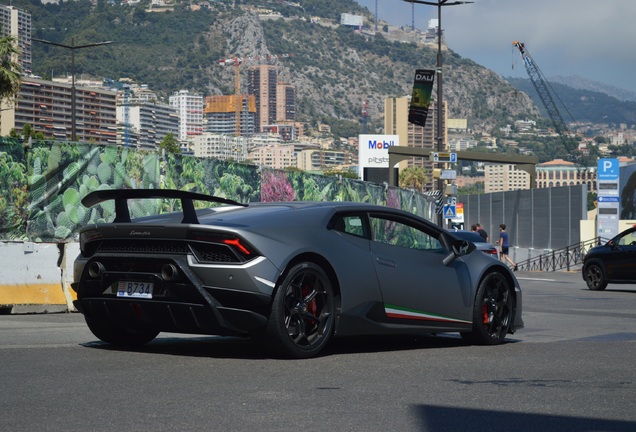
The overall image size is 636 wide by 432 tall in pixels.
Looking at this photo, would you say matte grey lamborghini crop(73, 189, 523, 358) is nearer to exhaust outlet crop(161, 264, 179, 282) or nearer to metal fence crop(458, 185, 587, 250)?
exhaust outlet crop(161, 264, 179, 282)

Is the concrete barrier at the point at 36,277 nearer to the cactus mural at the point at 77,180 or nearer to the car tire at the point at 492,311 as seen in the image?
the cactus mural at the point at 77,180

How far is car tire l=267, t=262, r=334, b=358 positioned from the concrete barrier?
6.73 meters

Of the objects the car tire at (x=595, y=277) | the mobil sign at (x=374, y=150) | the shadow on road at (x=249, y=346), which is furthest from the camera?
the mobil sign at (x=374, y=150)

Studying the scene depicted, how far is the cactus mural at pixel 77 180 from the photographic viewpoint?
15469 millimetres

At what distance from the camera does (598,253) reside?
25.1 meters

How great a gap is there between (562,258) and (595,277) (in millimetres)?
31638

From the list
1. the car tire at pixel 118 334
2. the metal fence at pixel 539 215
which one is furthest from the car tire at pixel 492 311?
the metal fence at pixel 539 215

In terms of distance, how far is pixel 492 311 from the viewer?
10.3 m

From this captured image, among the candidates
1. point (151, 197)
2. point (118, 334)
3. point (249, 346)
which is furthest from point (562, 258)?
point (151, 197)

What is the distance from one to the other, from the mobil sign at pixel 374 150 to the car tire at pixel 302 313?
10584cm

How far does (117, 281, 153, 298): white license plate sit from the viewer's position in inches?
326

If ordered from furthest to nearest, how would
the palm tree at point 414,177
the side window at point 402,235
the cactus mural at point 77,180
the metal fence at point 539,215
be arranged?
1. the palm tree at point 414,177
2. the metal fence at point 539,215
3. the cactus mural at point 77,180
4. the side window at point 402,235

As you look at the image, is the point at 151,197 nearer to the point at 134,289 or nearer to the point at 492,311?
the point at 134,289

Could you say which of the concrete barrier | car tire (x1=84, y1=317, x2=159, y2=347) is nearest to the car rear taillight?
car tire (x1=84, y1=317, x2=159, y2=347)
